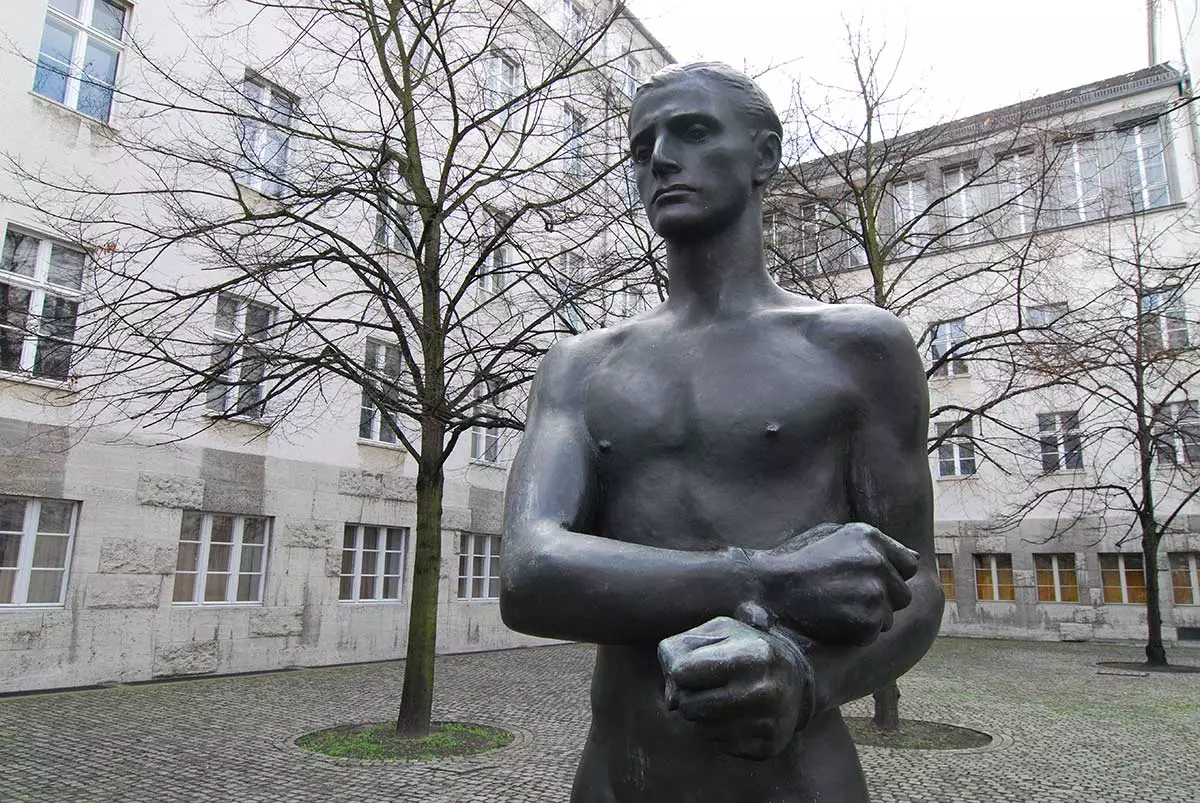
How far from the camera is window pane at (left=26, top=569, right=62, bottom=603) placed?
1102cm

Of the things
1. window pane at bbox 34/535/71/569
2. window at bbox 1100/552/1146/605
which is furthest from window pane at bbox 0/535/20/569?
window at bbox 1100/552/1146/605

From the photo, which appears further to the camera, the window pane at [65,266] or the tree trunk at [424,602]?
the window pane at [65,266]

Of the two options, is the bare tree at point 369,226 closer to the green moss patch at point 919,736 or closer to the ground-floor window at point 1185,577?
the green moss patch at point 919,736

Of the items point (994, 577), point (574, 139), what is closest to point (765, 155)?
point (574, 139)

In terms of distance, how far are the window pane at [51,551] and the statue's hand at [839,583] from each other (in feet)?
41.3

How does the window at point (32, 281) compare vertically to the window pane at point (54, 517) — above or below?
above

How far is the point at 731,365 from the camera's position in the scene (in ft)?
5.25

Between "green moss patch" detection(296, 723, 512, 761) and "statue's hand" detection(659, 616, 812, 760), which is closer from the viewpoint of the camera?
"statue's hand" detection(659, 616, 812, 760)

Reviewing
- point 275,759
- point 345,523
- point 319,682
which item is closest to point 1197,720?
point 275,759

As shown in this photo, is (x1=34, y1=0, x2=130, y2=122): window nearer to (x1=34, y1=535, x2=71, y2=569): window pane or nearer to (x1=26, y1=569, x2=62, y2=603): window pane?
(x1=34, y1=535, x2=71, y2=569): window pane

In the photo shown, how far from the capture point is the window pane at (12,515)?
35.5 feet

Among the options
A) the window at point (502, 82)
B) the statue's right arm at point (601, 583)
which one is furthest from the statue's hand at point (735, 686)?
the window at point (502, 82)

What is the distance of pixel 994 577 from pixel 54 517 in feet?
69.8

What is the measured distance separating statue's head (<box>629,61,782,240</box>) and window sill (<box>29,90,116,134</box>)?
11.8 meters
